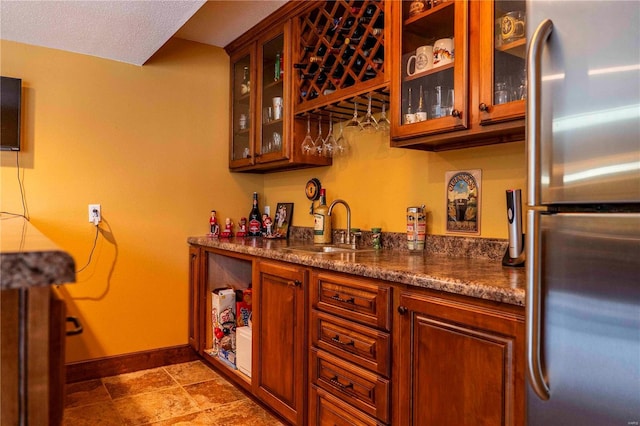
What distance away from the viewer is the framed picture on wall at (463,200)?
6.44ft

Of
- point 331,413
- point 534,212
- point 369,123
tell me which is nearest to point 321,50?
point 369,123

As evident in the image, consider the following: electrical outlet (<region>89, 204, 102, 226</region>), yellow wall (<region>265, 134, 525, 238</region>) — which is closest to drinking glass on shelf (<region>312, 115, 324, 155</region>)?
yellow wall (<region>265, 134, 525, 238</region>)

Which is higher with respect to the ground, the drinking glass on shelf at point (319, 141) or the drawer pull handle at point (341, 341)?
the drinking glass on shelf at point (319, 141)

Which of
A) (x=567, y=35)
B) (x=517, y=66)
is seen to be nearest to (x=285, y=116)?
(x=517, y=66)

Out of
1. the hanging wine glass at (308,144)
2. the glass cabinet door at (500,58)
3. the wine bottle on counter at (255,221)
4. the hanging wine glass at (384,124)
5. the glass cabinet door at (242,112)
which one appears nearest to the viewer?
the glass cabinet door at (500,58)

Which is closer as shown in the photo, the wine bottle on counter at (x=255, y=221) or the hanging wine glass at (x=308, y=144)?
the hanging wine glass at (x=308, y=144)

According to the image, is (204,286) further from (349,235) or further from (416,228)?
(416,228)

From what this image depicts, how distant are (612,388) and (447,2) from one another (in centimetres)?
145

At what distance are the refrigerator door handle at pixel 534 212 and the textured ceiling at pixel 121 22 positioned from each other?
162 centimetres

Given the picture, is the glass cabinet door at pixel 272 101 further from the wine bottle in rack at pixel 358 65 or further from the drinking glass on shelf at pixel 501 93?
the drinking glass on shelf at pixel 501 93

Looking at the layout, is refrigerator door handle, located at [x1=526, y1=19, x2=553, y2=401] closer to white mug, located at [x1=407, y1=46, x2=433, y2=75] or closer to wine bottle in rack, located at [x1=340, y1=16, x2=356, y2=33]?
white mug, located at [x1=407, y1=46, x2=433, y2=75]

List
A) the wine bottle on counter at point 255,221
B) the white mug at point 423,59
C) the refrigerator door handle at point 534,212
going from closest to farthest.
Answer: the refrigerator door handle at point 534,212 < the white mug at point 423,59 < the wine bottle on counter at point 255,221

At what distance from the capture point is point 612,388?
0.91 metres

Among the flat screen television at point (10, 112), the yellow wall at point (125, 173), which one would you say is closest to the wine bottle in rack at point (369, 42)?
the yellow wall at point (125, 173)
